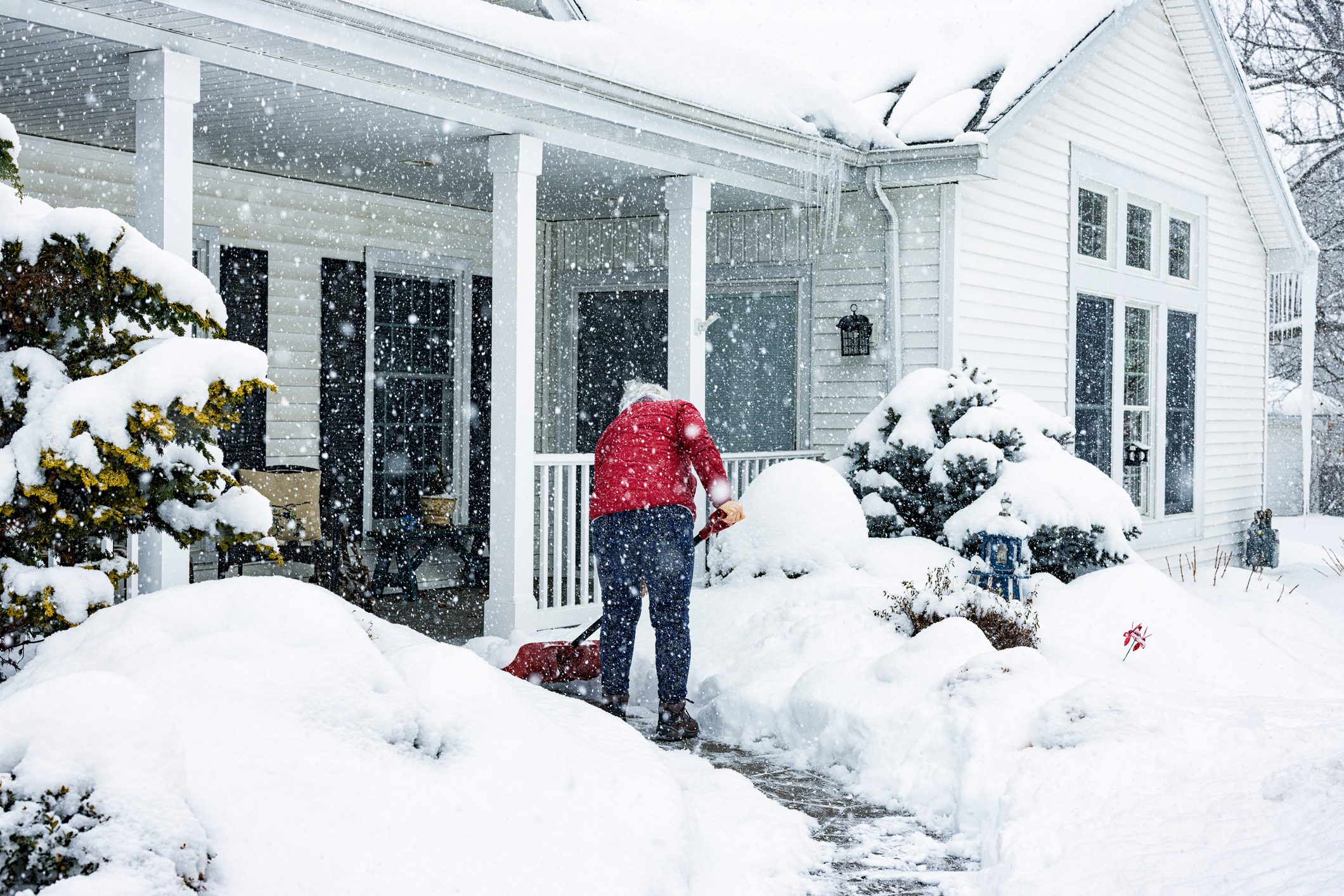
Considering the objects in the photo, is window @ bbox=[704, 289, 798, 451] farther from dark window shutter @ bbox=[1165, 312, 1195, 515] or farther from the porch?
dark window shutter @ bbox=[1165, 312, 1195, 515]

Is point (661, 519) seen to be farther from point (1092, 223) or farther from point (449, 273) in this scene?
point (1092, 223)

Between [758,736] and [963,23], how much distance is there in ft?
25.6

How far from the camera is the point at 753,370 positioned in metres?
10.6

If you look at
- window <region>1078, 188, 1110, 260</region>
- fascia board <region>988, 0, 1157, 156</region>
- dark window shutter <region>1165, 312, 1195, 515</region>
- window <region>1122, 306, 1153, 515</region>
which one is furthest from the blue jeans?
dark window shutter <region>1165, 312, 1195, 515</region>

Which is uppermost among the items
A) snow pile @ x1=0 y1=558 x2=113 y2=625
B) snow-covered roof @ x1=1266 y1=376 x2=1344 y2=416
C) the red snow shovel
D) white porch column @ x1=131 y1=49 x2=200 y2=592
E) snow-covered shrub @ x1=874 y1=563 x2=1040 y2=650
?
white porch column @ x1=131 y1=49 x2=200 y2=592

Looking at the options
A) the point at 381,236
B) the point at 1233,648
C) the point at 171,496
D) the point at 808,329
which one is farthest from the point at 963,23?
the point at 171,496

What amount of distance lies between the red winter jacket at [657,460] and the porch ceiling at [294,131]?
7.71ft

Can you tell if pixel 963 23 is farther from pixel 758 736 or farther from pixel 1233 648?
pixel 758 736

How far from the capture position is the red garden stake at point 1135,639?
656cm

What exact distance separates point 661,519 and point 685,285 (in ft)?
11.2

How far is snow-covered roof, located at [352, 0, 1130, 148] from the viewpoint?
7227mm

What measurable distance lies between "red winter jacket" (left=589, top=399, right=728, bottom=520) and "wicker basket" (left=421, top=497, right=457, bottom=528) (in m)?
4.20

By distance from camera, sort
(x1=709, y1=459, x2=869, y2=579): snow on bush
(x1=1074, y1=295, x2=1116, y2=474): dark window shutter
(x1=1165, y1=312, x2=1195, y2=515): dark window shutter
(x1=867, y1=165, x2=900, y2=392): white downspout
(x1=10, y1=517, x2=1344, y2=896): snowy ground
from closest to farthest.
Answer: (x1=10, y1=517, x2=1344, y2=896): snowy ground < (x1=709, y1=459, x2=869, y2=579): snow on bush < (x1=867, y1=165, x2=900, y2=392): white downspout < (x1=1074, y1=295, x2=1116, y2=474): dark window shutter < (x1=1165, y1=312, x2=1195, y2=515): dark window shutter

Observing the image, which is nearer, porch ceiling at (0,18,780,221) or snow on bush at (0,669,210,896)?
snow on bush at (0,669,210,896)
